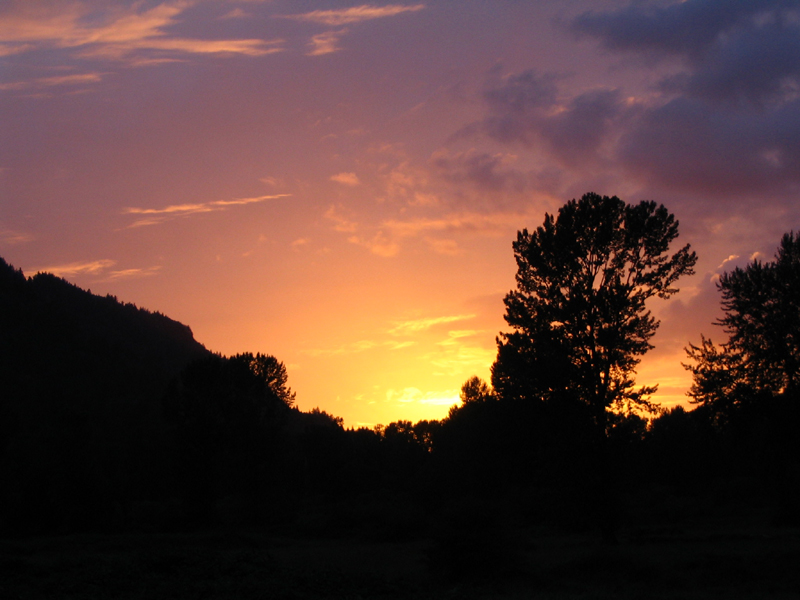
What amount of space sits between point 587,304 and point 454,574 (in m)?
11.1

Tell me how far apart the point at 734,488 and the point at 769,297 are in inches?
1128

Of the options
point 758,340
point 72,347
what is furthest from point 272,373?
point 72,347

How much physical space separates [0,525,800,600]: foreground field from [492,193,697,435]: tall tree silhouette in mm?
5824

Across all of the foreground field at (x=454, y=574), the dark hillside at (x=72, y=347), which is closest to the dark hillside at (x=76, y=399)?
the dark hillside at (x=72, y=347)

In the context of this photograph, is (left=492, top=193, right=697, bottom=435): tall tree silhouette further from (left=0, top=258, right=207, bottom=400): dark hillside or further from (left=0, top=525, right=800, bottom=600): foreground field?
(left=0, top=258, right=207, bottom=400): dark hillside

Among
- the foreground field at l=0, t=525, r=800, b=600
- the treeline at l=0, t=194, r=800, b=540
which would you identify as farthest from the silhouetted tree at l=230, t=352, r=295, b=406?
the foreground field at l=0, t=525, r=800, b=600

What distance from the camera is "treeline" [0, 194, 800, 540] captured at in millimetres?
22734

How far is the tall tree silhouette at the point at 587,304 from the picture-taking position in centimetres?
2266

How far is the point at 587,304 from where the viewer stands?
23031mm

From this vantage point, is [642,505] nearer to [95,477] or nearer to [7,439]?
[95,477]

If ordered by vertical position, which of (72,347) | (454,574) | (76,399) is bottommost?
(454,574)

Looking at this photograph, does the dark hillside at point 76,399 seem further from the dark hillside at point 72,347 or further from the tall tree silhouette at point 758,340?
the tall tree silhouette at point 758,340

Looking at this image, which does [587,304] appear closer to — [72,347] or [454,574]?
[454,574]

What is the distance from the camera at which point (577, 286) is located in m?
23.5
